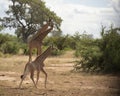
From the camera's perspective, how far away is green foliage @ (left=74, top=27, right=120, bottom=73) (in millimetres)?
14672

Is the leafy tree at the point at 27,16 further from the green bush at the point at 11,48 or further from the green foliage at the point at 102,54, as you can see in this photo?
the green foliage at the point at 102,54

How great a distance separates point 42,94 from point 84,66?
670 cm

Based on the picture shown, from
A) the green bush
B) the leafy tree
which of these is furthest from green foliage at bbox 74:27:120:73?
the leafy tree

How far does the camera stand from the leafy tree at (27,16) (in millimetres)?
49669

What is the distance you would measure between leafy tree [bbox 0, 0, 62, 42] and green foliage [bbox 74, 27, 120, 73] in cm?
3150

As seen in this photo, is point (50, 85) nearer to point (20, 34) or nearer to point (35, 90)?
point (35, 90)

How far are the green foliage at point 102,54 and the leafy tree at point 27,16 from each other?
103 ft

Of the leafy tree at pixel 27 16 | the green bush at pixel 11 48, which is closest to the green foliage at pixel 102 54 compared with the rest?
the green bush at pixel 11 48

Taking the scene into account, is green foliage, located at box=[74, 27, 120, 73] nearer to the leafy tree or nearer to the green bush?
the green bush

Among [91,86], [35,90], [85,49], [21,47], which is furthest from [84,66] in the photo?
[21,47]

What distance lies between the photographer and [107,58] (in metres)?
15.4

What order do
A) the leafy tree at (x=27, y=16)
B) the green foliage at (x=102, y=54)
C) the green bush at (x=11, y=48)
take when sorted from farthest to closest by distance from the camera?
the leafy tree at (x=27, y=16), the green bush at (x=11, y=48), the green foliage at (x=102, y=54)

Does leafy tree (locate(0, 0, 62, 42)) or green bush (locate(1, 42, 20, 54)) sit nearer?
green bush (locate(1, 42, 20, 54))

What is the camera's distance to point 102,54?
15.6 meters
